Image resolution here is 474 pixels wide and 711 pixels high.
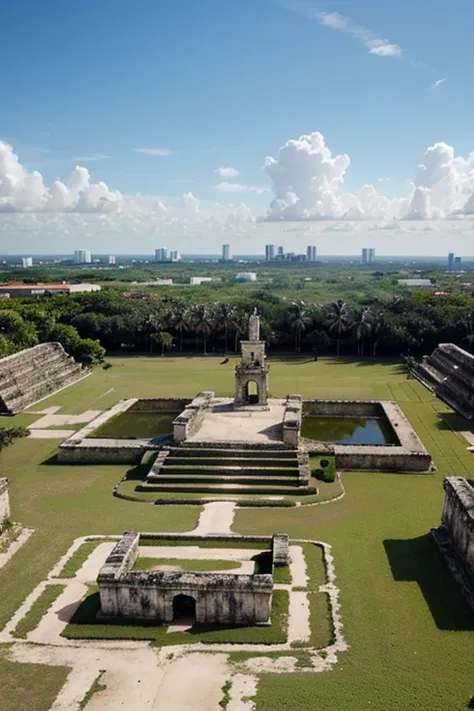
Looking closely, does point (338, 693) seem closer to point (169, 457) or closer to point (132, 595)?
point (132, 595)

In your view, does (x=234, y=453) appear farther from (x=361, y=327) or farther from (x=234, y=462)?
(x=361, y=327)

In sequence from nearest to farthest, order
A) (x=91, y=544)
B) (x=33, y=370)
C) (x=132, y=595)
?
(x=132, y=595) < (x=91, y=544) < (x=33, y=370)

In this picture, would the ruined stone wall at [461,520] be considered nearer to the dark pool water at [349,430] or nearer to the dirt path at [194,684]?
the dirt path at [194,684]

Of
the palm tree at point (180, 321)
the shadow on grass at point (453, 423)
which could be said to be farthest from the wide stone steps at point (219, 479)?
the palm tree at point (180, 321)

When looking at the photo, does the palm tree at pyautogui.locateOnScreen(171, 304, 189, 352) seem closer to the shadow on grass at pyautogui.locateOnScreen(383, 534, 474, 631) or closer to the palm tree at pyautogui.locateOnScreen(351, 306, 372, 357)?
the palm tree at pyautogui.locateOnScreen(351, 306, 372, 357)

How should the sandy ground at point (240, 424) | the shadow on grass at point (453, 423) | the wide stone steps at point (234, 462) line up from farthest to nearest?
the shadow on grass at point (453, 423), the sandy ground at point (240, 424), the wide stone steps at point (234, 462)

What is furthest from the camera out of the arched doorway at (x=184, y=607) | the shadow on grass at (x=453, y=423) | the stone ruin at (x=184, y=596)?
the shadow on grass at (x=453, y=423)

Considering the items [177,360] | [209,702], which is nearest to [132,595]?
[209,702]
